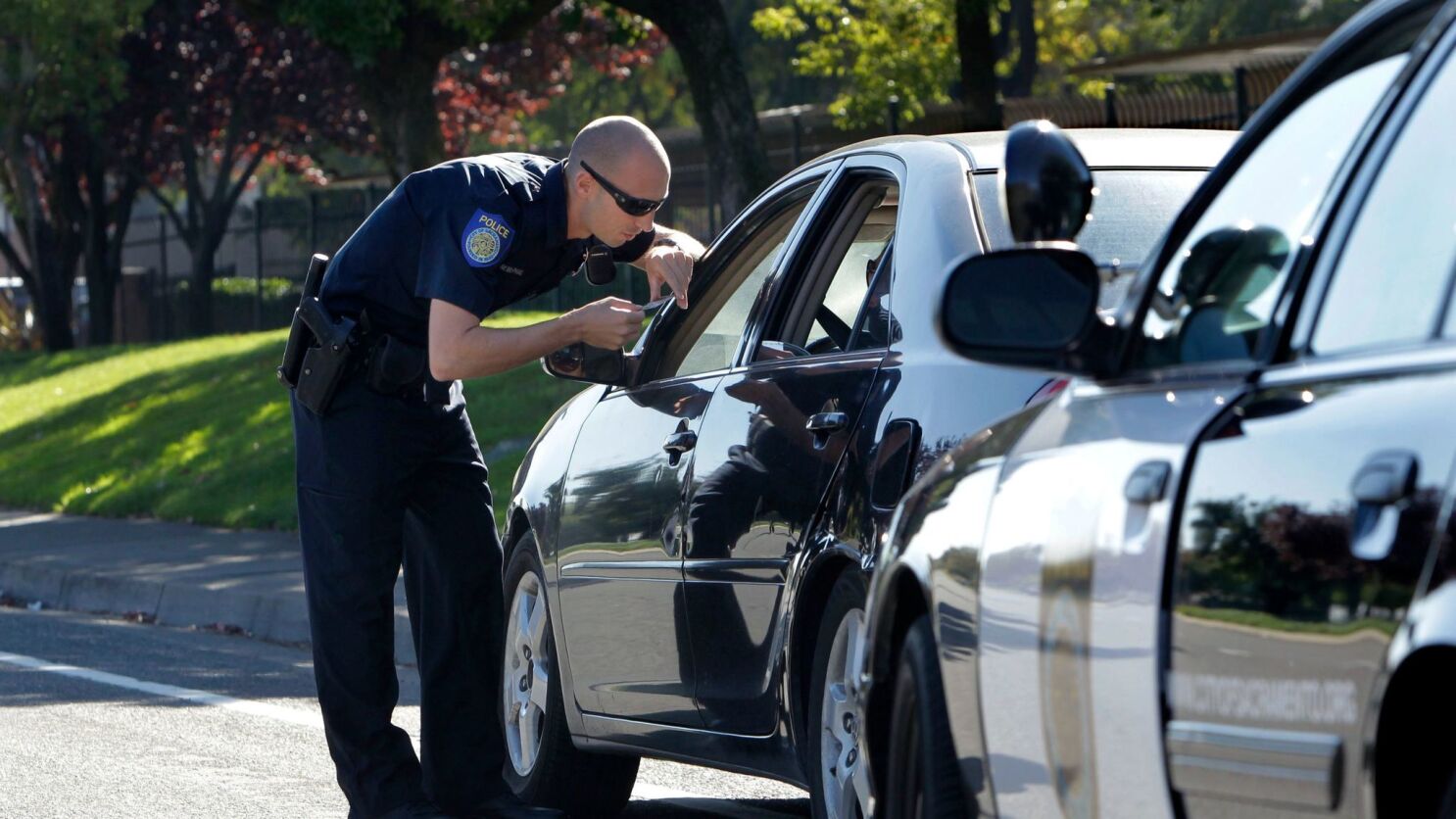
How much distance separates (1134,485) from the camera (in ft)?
9.30

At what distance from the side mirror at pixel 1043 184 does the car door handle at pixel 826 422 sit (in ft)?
4.59

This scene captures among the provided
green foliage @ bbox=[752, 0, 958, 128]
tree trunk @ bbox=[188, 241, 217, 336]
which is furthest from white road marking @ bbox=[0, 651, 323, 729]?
tree trunk @ bbox=[188, 241, 217, 336]

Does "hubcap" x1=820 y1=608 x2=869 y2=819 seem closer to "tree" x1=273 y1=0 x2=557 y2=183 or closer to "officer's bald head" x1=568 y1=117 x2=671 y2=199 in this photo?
"officer's bald head" x1=568 y1=117 x2=671 y2=199

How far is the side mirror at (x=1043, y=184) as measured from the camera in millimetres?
3229

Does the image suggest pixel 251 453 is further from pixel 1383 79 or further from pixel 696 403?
pixel 1383 79

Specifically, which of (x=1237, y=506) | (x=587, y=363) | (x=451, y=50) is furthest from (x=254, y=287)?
(x=1237, y=506)

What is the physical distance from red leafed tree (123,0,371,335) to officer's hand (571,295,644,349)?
1123 inches

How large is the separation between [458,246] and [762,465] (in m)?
0.97

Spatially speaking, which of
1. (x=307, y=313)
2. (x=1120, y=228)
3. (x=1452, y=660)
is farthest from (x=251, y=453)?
(x=1452, y=660)

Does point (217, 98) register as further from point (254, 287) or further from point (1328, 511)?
point (1328, 511)

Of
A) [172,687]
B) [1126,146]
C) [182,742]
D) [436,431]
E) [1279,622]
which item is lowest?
[172,687]

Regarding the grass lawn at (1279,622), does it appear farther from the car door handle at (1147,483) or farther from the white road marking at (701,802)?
the white road marking at (701,802)

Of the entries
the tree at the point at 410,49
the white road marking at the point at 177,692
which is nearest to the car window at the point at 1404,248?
the white road marking at the point at 177,692

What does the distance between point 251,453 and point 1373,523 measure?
613 inches
